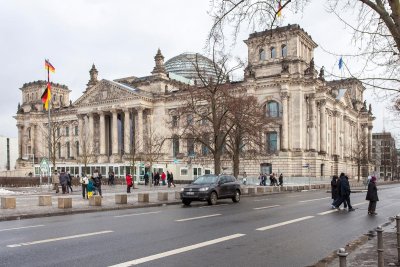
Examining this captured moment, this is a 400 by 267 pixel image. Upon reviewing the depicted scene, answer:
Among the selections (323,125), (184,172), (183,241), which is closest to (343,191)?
(183,241)

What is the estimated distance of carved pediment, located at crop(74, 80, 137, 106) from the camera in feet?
293

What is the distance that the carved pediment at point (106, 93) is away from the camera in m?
89.3

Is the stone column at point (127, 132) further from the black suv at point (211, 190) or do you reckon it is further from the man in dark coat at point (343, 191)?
the man in dark coat at point (343, 191)

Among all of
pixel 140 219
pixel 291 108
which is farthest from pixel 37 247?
pixel 291 108

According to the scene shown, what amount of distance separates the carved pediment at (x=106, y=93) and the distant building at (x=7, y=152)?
58.2 m

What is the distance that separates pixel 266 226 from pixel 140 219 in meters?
4.97

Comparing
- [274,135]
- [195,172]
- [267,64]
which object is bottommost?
[195,172]

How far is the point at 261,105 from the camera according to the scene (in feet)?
187

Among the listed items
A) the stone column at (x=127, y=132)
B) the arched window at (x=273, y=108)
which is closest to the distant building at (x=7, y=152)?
the stone column at (x=127, y=132)

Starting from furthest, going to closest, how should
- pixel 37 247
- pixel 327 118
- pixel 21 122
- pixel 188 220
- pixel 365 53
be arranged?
pixel 21 122
pixel 327 118
pixel 188 220
pixel 37 247
pixel 365 53

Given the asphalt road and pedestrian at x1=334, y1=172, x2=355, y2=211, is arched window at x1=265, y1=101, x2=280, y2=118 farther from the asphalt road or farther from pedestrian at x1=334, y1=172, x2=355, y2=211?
the asphalt road

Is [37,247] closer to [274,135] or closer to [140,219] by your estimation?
[140,219]

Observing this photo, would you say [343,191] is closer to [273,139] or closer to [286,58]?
[286,58]

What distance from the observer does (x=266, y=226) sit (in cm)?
1473
